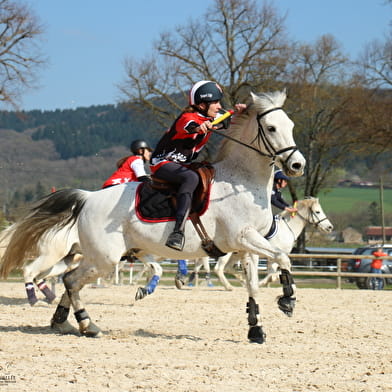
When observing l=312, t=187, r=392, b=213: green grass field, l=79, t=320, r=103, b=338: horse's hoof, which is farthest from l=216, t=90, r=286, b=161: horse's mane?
l=312, t=187, r=392, b=213: green grass field

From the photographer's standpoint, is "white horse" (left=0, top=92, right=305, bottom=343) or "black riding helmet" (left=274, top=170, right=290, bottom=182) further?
"black riding helmet" (left=274, top=170, right=290, bottom=182)

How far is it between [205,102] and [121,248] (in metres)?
1.84

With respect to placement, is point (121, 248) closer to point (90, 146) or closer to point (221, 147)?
point (221, 147)

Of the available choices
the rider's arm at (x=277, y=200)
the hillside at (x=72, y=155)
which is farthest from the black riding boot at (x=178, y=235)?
the rider's arm at (x=277, y=200)

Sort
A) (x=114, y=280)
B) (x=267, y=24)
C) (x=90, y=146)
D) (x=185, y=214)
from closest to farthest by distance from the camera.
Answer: (x=185, y=214)
(x=114, y=280)
(x=267, y=24)
(x=90, y=146)

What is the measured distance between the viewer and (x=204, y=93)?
280 inches

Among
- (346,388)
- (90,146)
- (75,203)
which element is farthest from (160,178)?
(90,146)

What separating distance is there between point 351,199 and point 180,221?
225 ft

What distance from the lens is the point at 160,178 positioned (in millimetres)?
7184

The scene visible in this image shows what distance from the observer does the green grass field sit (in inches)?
2749

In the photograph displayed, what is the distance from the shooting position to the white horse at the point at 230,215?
6.89 metres

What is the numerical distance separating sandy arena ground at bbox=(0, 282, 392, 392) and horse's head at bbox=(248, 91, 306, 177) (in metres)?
1.88

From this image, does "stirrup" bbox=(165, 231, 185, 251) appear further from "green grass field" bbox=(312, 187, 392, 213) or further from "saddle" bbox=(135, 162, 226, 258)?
"green grass field" bbox=(312, 187, 392, 213)

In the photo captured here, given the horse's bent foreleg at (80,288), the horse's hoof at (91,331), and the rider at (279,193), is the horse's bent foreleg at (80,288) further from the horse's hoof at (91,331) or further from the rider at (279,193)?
the rider at (279,193)
